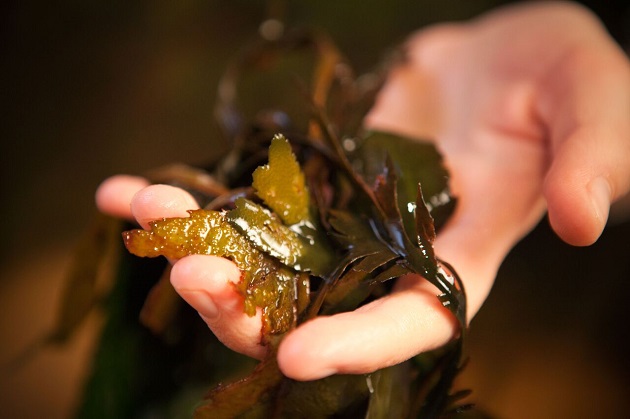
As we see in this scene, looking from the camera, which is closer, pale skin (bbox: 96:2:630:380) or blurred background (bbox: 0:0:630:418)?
pale skin (bbox: 96:2:630:380)

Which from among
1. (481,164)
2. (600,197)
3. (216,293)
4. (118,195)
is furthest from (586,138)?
(118,195)

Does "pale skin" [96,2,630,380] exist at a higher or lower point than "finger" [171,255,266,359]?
lower

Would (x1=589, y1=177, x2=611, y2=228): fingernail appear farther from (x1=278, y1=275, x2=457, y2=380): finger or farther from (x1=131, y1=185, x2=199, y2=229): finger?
(x1=131, y1=185, x2=199, y2=229): finger

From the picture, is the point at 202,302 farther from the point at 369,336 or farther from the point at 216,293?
the point at 369,336

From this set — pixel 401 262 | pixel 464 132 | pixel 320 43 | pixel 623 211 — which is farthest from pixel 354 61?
pixel 401 262

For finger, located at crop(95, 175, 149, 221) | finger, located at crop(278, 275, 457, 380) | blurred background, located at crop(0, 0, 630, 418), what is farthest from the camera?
blurred background, located at crop(0, 0, 630, 418)

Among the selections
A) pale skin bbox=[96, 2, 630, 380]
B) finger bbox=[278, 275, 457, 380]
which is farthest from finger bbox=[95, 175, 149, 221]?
finger bbox=[278, 275, 457, 380]

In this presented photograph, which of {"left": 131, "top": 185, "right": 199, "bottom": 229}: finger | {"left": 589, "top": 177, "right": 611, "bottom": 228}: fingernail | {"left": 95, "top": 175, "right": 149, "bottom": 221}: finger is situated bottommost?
{"left": 589, "top": 177, "right": 611, "bottom": 228}: fingernail
